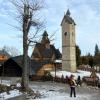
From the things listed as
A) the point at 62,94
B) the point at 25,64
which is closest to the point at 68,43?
the point at 25,64

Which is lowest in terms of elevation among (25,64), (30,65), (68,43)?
(25,64)

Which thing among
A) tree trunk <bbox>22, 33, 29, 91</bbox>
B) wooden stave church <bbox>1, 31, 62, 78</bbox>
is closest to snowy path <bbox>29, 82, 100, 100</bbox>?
tree trunk <bbox>22, 33, 29, 91</bbox>

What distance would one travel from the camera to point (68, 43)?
103 meters

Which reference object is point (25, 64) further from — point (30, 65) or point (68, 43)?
point (68, 43)

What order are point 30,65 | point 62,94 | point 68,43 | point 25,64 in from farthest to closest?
point 68,43, point 30,65, point 25,64, point 62,94

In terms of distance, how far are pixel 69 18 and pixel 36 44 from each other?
7227 cm

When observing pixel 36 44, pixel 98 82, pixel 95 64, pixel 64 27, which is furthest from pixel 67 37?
pixel 36 44

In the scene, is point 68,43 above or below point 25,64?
above

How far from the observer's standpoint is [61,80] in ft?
165

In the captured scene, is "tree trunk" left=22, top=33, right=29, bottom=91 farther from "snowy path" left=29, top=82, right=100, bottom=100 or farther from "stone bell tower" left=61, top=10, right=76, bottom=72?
"stone bell tower" left=61, top=10, right=76, bottom=72

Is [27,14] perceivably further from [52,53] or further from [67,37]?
[52,53]

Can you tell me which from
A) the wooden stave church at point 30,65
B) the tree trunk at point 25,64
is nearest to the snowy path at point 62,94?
the tree trunk at point 25,64

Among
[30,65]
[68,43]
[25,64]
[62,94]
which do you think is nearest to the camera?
[62,94]

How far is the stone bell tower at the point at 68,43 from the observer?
10206 centimetres
